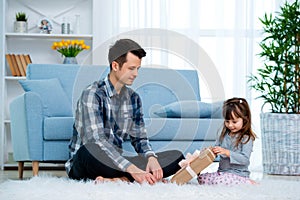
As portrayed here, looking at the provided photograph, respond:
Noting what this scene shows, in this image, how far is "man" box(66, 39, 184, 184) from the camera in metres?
2.81

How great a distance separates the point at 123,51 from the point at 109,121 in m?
0.37

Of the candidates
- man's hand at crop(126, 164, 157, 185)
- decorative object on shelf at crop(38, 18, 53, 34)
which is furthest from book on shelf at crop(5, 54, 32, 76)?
man's hand at crop(126, 164, 157, 185)

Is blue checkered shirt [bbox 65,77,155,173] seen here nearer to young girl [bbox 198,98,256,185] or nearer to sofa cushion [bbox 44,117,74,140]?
young girl [bbox 198,98,256,185]

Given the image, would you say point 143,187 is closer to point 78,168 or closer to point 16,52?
point 78,168

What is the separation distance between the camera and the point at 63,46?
5391 millimetres

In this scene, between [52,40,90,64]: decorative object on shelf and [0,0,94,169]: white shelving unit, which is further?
[0,0,94,169]: white shelving unit

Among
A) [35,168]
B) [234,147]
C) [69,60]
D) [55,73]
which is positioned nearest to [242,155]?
[234,147]

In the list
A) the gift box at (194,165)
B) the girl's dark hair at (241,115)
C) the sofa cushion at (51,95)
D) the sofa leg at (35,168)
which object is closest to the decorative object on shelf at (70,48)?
the sofa cushion at (51,95)

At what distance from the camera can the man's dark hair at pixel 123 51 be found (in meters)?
2.87

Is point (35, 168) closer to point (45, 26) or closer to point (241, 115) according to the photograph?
point (241, 115)

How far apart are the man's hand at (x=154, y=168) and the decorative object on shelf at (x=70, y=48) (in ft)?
8.33

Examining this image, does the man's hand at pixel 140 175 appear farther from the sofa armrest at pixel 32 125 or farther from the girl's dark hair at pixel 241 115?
the sofa armrest at pixel 32 125

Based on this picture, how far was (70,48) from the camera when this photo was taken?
5281 millimetres

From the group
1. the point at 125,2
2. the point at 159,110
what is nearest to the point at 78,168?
the point at 159,110
